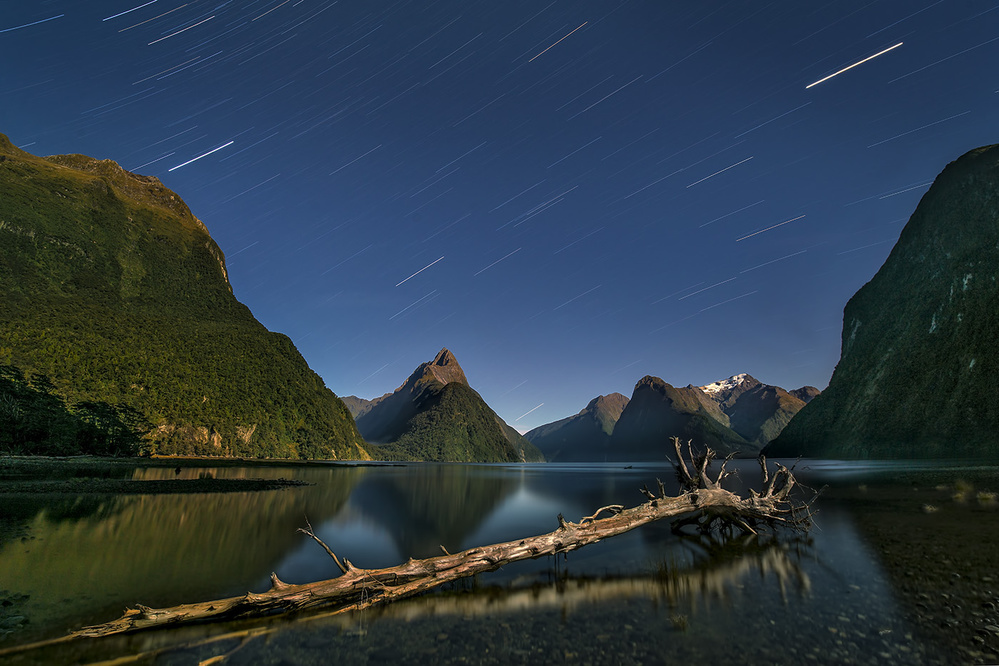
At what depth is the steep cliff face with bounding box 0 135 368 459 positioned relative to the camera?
95.7 meters

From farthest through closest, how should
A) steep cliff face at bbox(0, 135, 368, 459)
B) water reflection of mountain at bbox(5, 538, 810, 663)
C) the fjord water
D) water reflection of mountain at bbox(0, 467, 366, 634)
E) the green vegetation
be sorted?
steep cliff face at bbox(0, 135, 368, 459) < the green vegetation < water reflection of mountain at bbox(0, 467, 366, 634) < water reflection of mountain at bbox(5, 538, 810, 663) < the fjord water

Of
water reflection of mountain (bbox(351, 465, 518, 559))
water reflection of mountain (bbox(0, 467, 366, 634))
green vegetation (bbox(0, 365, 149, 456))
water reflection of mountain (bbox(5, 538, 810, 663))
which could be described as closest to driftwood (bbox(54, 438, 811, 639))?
water reflection of mountain (bbox(5, 538, 810, 663))

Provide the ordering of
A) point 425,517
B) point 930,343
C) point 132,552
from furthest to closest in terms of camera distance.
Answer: point 930,343 → point 425,517 → point 132,552

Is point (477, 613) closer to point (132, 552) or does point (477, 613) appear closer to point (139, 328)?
point (132, 552)

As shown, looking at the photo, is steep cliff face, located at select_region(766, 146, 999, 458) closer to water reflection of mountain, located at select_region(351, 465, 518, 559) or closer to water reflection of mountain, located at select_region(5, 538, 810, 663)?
water reflection of mountain, located at select_region(351, 465, 518, 559)

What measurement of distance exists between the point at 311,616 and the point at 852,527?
86.7 feet

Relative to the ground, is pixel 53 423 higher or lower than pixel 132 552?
higher

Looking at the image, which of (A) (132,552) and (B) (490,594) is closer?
(B) (490,594)

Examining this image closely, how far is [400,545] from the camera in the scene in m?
20.1

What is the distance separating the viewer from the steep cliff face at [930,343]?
265 feet

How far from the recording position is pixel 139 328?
120500 mm

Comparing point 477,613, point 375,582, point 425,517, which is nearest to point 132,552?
point 375,582

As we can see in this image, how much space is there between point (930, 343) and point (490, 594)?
137m

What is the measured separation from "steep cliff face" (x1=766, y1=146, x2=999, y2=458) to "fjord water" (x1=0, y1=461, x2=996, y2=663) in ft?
297
